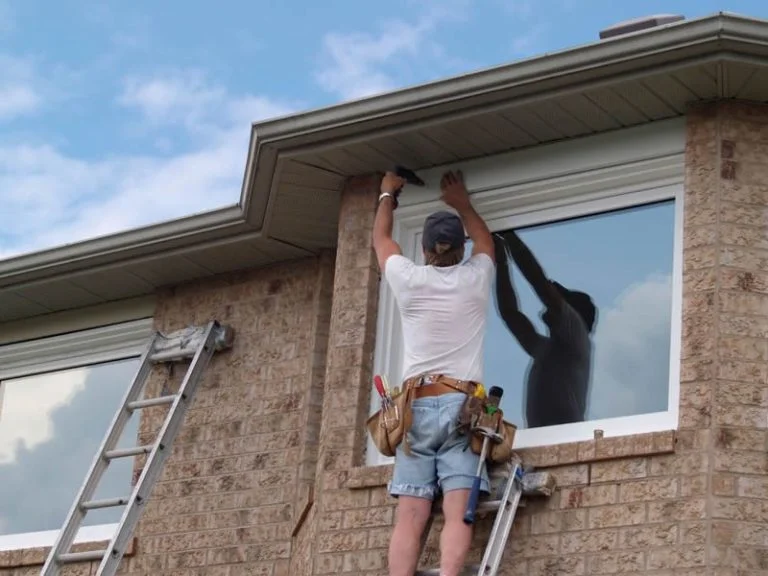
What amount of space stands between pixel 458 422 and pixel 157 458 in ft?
9.52

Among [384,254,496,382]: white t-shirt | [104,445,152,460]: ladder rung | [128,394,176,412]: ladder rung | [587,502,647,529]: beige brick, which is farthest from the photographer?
[128,394,176,412]: ladder rung

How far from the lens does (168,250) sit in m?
11.2

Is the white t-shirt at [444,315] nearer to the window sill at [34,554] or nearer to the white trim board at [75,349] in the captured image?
the window sill at [34,554]

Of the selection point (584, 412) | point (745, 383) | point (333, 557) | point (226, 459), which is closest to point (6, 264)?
point (226, 459)

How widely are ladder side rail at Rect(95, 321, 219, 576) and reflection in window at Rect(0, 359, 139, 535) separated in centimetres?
75

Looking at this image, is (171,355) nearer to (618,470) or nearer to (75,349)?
(75,349)

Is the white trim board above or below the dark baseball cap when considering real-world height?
above

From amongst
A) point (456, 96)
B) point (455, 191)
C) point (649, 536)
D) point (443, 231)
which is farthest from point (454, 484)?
point (456, 96)

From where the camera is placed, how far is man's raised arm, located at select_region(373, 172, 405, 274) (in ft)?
30.1

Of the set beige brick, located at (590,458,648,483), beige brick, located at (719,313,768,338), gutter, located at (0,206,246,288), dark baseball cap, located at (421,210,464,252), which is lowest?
beige brick, located at (590,458,648,483)

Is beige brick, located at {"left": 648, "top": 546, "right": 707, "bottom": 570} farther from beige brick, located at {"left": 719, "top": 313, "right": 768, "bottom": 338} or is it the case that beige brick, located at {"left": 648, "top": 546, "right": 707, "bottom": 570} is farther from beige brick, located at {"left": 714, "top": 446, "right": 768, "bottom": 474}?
beige brick, located at {"left": 719, "top": 313, "right": 768, "bottom": 338}

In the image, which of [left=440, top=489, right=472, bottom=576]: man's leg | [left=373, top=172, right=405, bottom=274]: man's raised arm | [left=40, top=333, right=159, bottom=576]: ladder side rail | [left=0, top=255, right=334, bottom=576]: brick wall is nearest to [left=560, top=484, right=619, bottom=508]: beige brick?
[left=440, top=489, right=472, bottom=576]: man's leg

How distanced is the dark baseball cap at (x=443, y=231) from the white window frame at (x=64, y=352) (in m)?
3.55

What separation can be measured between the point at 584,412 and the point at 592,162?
4.54ft
